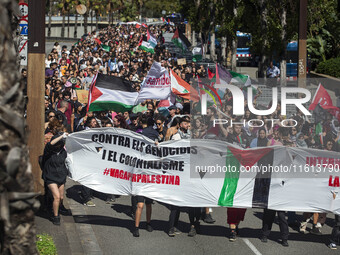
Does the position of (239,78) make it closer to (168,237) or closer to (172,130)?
(172,130)

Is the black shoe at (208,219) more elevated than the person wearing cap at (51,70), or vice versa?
the person wearing cap at (51,70)

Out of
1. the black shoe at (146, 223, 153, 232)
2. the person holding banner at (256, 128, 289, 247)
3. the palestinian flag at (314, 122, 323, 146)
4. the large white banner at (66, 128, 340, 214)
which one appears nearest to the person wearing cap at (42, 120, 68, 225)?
Result: the large white banner at (66, 128, 340, 214)

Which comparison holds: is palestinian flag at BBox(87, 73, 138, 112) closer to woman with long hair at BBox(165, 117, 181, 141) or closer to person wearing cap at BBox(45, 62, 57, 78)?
woman with long hair at BBox(165, 117, 181, 141)

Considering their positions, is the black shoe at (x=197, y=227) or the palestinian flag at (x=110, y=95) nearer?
the black shoe at (x=197, y=227)

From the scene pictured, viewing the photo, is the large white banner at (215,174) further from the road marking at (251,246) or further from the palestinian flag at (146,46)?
the palestinian flag at (146,46)

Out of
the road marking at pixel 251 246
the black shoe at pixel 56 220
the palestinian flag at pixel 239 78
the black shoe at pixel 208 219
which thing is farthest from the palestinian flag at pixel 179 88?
the road marking at pixel 251 246

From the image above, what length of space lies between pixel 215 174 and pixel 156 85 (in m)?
6.64

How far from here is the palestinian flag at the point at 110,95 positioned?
14.9 m

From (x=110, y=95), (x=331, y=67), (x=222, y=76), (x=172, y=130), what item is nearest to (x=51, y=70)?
(x=222, y=76)


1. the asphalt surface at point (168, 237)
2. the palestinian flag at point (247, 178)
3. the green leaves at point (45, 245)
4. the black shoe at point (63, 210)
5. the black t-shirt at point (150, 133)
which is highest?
the black t-shirt at point (150, 133)

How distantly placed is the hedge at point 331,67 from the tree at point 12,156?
108 feet

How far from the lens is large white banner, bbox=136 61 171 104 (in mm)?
16719

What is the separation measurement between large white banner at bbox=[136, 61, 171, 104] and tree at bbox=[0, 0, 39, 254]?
12.2 meters

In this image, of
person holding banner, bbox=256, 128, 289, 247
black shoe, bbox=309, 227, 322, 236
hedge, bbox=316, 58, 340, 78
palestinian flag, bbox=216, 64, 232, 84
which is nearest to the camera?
person holding banner, bbox=256, 128, 289, 247
